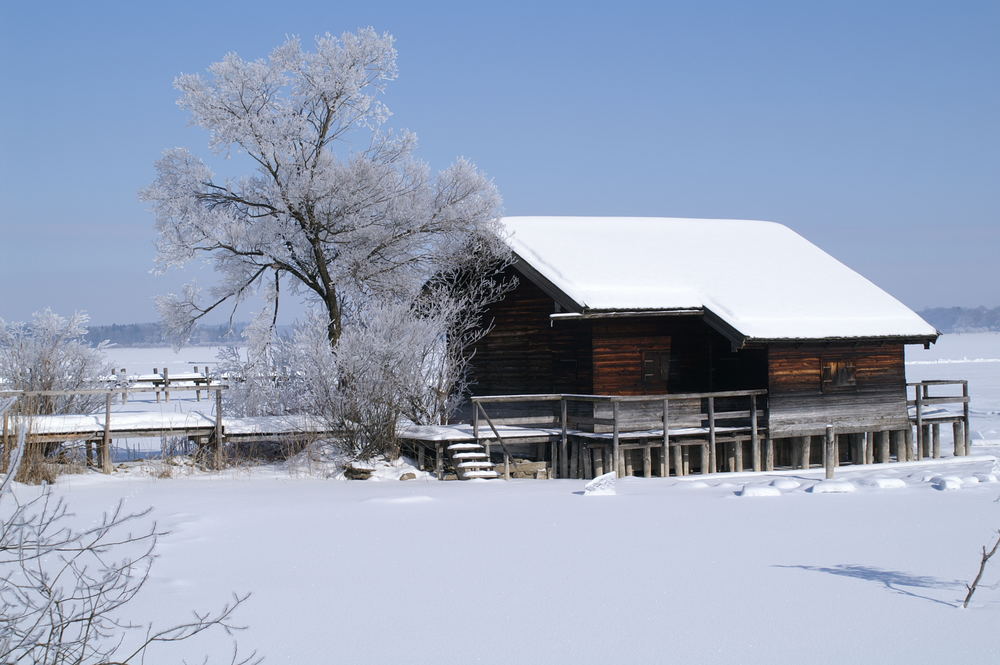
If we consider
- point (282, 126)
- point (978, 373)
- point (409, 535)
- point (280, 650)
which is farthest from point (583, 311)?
point (978, 373)

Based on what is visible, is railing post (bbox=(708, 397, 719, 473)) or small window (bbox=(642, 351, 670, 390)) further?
small window (bbox=(642, 351, 670, 390))

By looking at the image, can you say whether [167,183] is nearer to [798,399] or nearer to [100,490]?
[100,490]

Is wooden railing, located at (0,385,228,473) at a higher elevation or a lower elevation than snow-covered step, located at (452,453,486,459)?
higher

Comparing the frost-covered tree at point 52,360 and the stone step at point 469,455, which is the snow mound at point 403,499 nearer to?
the stone step at point 469,455

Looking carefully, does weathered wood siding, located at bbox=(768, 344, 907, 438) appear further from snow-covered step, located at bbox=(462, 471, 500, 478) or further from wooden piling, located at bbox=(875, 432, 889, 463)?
snow-covered step, located at bbox=(462, 471, 500, 478)

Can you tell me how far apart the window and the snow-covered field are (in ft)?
21.1

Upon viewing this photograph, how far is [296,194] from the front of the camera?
22375mm

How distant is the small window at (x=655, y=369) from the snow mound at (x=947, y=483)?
24.9ft

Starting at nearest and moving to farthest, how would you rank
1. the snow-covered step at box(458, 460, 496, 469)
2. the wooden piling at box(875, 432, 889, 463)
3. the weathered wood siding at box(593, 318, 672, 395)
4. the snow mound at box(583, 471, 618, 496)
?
1. the snow mound at box(583, 471, 618, 496)
2. the snow-covered step at box(458, 460, 496, 469)
3. the weathered wood siding at box(593, 318, 672, 395)
4. the wooden piling at box(875, 432, 889, 463)

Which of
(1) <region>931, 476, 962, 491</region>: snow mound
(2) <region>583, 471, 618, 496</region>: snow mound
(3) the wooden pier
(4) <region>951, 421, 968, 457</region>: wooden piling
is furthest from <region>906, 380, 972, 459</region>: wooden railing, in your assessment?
(3) the wooden pier

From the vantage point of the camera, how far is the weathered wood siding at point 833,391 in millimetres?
22609

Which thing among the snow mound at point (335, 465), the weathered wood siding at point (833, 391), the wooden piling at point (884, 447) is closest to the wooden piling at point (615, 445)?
the snow mound at point (335, 465)

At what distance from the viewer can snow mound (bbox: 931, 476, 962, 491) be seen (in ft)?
50.2

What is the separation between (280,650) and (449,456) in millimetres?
13362
